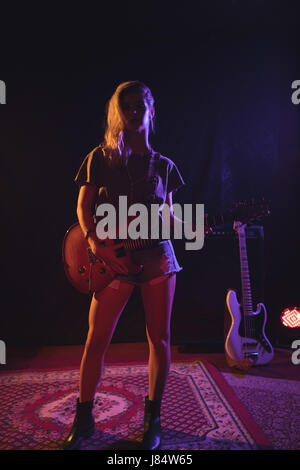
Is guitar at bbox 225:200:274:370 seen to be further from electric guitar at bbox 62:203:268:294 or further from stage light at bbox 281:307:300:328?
electric guitar at bbox 62:203:268:294

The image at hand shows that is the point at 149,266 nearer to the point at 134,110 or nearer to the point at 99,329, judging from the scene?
the point at 99,329

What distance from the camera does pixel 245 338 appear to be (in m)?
2.77

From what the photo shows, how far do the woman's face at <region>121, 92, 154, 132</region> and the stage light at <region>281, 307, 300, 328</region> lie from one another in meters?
2.41

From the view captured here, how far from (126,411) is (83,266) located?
92cm

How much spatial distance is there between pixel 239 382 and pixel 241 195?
1762 mm

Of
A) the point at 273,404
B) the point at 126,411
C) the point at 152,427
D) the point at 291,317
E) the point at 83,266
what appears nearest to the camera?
the point at 152,427

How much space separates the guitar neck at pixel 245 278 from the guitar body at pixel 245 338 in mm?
57

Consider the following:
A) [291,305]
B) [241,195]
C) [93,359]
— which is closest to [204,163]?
[241,195]

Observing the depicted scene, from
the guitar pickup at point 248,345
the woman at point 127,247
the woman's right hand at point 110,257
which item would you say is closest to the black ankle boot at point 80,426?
the woman at point 127,247

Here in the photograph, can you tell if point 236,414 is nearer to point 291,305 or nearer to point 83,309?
point 291,305

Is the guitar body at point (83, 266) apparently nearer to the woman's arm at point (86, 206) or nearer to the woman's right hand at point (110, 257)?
the woman's right hand at point (110, 257)

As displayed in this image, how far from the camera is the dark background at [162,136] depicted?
3.33 metres

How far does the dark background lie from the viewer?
3326 mm
